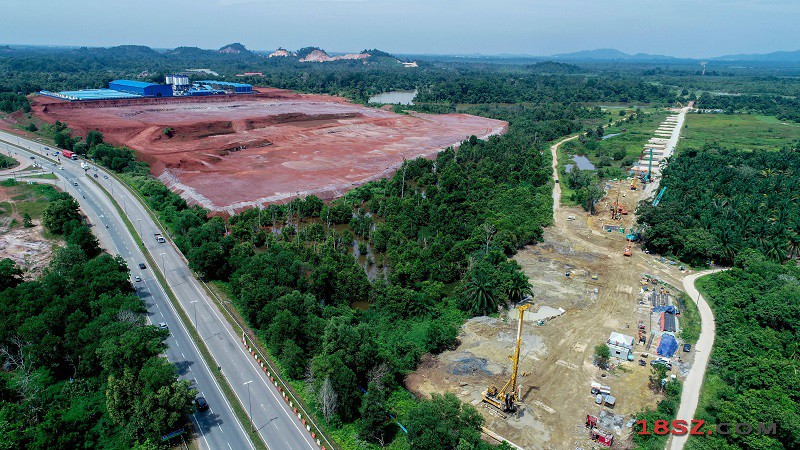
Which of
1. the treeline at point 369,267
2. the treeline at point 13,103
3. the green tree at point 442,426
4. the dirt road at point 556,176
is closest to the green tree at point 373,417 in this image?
the treeline at point 369,267

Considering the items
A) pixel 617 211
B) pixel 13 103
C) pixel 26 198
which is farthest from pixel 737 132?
pixel 13 103

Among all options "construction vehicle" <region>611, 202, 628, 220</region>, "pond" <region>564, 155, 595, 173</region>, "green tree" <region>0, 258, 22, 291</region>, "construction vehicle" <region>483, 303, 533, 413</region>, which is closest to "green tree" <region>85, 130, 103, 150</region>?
"green tree" <region>0, 258, 22, 291</region>

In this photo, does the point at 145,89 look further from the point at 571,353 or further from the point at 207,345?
the point at 571,353

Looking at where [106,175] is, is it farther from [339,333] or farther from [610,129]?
[610,129]

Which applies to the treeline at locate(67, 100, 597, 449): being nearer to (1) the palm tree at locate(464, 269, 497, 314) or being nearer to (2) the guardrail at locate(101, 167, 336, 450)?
(1) the palm tree at locate(464, 269, 497, 314)

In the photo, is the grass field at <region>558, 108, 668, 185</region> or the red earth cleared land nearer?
the red earth cleared land

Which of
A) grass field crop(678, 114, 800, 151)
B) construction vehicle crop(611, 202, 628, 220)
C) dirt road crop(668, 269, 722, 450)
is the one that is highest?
grass field crop(678, 114, 800, 151)
